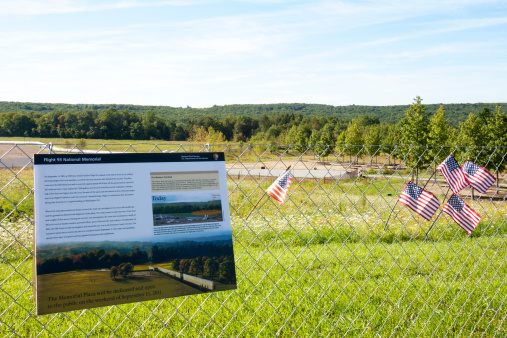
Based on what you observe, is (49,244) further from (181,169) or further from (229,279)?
(229,279)

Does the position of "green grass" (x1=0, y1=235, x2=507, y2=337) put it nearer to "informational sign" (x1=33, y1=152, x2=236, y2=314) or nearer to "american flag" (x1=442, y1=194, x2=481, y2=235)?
"american flag" (x1=442, y1=194, x2=481, y2=235)

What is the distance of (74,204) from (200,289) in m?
0.80

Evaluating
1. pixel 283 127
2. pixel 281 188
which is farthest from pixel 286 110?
pixel 281 188

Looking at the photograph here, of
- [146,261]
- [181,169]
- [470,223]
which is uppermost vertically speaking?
[181,169]

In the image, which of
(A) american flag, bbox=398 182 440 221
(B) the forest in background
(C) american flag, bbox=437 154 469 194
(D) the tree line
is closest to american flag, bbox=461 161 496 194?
(C) american flag, bbox=437 154 469 194

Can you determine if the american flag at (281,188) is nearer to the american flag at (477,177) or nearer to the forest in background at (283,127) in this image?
the forest in background at (283,127)

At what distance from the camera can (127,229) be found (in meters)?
1.93

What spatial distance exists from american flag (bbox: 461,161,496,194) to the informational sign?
A: 309 centimetres

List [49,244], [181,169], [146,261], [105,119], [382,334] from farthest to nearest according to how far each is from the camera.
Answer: [105,119], [382,334], [181,169], [146,261], [49,244]

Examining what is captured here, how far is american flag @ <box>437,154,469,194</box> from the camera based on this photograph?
3941 millimetres

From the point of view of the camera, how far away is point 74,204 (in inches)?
72.6

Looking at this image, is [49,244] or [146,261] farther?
[146,261]

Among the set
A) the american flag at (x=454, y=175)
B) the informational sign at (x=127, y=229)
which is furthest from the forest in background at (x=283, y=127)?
the informational sign at (x=127, y=229)

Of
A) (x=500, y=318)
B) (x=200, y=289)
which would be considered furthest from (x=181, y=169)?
(x=500, y=318)
